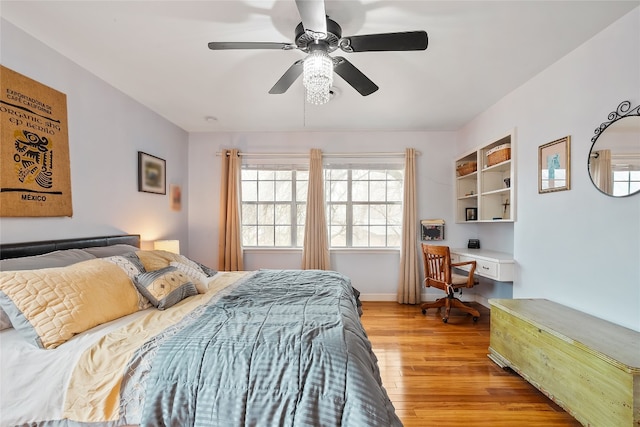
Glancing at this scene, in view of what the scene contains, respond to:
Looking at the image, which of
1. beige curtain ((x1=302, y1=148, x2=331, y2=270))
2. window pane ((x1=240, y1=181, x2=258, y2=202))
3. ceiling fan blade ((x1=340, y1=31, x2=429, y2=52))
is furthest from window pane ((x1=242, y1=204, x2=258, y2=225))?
ceiling fan blade ((x1=340, y1=31, x2=429, y2=52))

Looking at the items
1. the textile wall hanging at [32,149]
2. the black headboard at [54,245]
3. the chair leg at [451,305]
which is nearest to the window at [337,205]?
the chair leg at [451,305]

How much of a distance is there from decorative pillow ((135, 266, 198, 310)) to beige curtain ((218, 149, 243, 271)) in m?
2.21

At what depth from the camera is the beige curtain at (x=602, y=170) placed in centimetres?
198

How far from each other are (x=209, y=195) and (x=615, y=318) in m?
4.46

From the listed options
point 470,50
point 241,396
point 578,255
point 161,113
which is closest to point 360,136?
point 470,50

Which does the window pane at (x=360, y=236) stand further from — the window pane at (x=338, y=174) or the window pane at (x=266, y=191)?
the window pane at (x=266, y=191)

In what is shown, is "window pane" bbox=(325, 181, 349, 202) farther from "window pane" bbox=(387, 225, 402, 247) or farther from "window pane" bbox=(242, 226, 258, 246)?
"window pane" bbox=(242, 226, 258, 246)

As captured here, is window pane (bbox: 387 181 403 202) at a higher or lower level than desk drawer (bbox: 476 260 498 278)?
higher

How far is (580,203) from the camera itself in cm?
220

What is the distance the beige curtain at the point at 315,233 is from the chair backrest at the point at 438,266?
134 cm

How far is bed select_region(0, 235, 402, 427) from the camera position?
1.11 metres

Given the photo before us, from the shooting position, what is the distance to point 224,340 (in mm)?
1268

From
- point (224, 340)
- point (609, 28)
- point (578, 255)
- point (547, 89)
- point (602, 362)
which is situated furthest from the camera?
point (547, 89)

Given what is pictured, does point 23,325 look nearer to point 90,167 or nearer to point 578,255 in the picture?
point 90,167
